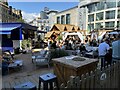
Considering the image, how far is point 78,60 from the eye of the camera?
17.0ft

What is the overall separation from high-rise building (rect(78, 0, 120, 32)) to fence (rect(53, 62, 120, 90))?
41904mm

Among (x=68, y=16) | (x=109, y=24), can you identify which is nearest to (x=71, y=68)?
(x=109, y=24)

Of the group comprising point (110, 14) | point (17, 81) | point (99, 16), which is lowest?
point (17, 81)

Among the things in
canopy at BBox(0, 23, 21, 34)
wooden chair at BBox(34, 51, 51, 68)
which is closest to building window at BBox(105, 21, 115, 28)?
canopy at BBox(0, 23, 21, 34)

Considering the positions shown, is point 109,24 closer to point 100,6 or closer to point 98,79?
point 100,6

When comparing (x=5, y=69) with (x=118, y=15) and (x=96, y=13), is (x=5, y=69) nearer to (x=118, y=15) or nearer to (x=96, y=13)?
(x=118, y=15)

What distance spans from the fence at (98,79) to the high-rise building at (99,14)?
41904 millimetres

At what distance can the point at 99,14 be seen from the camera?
172 feet

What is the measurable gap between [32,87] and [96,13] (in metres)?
52.3

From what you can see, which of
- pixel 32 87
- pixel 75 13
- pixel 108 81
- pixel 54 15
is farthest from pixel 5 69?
pixel 54 15

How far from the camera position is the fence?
123 inches

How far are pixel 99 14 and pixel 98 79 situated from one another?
167 ft

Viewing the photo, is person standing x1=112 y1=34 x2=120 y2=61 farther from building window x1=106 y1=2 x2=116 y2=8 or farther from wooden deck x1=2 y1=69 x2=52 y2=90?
building window x1=106 y1=2 x2=116 y2=8

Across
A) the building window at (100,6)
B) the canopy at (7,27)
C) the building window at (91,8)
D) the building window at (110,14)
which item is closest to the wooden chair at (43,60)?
the canopy at (7,27)
